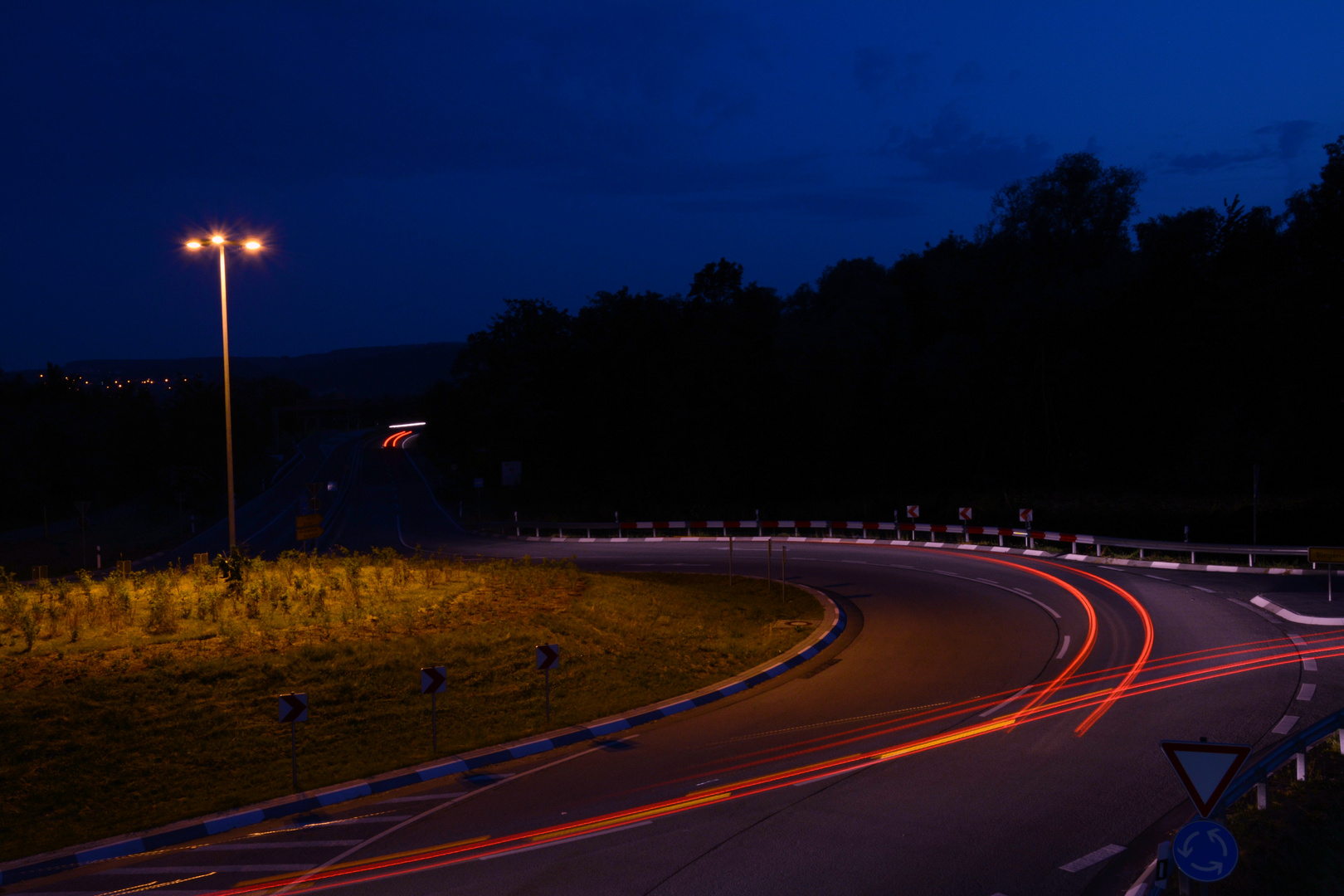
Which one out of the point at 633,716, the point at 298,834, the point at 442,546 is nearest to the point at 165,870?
the point at 298,834

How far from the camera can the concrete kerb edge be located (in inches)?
327

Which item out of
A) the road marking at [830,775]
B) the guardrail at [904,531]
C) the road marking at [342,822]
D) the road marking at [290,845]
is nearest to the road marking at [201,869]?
the road marking at [290,845]

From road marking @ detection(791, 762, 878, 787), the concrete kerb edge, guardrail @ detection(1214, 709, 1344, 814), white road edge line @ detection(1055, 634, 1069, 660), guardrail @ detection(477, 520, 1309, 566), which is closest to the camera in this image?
guardrail @ detection(1214, 709, 1344, 814)

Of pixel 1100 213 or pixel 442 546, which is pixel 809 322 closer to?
pixel 1100 213

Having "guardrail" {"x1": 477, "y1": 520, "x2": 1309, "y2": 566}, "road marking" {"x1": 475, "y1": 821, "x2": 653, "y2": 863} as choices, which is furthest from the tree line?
"road marking" {"x1": 475, "y1": 821, "x2": 653, "y2": 863}

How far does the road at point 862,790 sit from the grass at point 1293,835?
2.56ft

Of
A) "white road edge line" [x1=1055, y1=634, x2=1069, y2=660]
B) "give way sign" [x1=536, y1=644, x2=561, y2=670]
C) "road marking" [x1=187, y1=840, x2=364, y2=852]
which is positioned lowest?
"white road edge line" [x1=1055, y1=634, x2=1069, y2=660]

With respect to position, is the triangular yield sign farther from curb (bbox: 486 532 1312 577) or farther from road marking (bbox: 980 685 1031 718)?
curb (bbox: 486 532 1312 577)

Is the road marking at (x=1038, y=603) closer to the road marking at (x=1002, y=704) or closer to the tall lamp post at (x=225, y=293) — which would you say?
the road marking at (x=1002, y=704)

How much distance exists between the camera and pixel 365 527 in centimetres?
5044

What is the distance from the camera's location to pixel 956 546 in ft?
113

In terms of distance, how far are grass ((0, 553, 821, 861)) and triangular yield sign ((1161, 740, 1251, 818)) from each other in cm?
809

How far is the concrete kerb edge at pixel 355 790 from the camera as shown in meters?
8.30

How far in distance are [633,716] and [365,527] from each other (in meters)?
41.3
